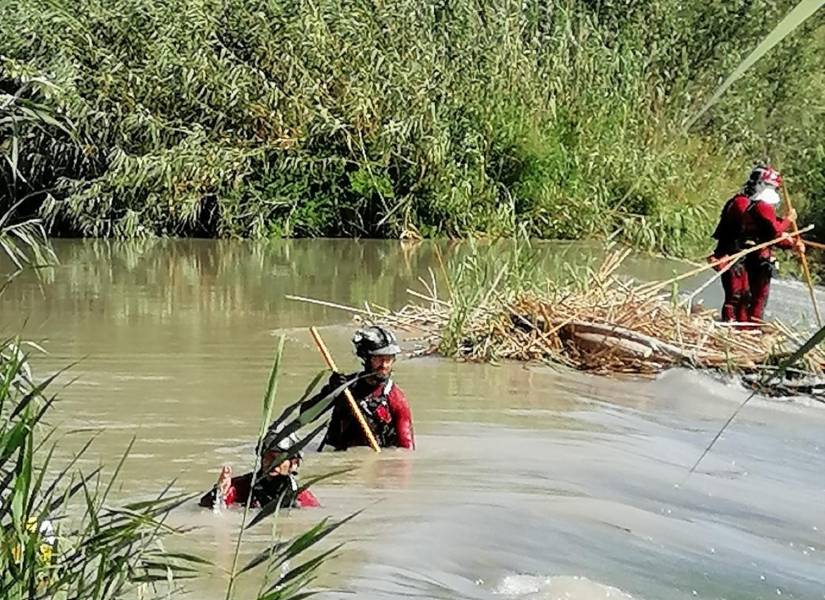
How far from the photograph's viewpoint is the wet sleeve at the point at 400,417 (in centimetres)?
730

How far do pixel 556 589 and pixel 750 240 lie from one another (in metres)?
6.40

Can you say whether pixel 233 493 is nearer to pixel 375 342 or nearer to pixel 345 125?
pixel 375 342

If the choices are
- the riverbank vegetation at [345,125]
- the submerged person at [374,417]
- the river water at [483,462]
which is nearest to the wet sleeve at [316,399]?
the river water at [483,462]

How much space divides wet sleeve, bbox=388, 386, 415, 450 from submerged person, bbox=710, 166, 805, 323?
A: 4.27m

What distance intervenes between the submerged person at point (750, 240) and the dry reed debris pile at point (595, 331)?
29cm

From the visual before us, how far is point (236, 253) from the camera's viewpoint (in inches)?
775

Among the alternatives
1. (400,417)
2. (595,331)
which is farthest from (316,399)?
(595,331)

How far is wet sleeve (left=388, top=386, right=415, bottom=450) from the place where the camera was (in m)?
7.30

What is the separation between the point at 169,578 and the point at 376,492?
3586mm

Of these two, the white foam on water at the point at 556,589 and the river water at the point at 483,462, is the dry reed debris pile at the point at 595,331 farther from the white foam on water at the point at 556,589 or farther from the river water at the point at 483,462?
the white foam on water at the point at 556,589

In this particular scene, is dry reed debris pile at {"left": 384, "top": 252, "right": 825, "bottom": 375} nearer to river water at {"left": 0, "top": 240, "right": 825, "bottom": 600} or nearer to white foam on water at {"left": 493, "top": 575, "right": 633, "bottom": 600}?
river water at {"left": 0, "top": 240, "right": 825, "bottom": 600}

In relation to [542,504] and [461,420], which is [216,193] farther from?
[542,504]

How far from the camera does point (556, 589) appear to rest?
16.9 ft

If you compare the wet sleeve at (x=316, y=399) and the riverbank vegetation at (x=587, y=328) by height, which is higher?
the wet sleeve at (x=316, y=399)
